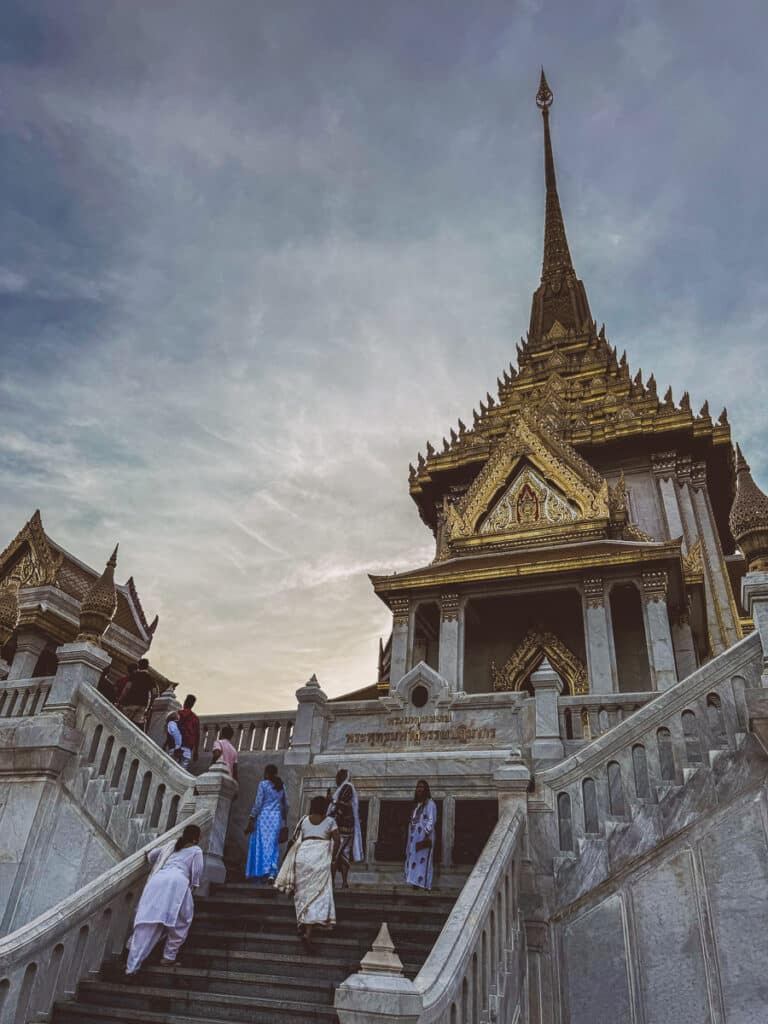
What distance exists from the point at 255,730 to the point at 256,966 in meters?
4.90

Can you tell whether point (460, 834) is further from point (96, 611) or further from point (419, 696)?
point (96, 611)

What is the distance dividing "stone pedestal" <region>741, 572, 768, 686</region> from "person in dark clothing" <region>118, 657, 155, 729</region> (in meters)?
9.63

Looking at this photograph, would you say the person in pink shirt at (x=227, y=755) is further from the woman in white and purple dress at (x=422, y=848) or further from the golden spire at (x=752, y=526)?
the golden spire at (x=752, y=526)

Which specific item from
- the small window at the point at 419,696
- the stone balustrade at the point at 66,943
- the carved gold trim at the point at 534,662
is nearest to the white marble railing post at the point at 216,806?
the stone balustrade at the point at 66,943

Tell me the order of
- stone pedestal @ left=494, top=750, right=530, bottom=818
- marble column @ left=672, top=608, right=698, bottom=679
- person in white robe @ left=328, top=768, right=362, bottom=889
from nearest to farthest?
stone pedestal @ left=494, top=750, right=530, bottom=818 → person in white robe @ left=328, top=768, right=362, bottom=889 → marble column @ left=672, top=608, right=698, bottom=679

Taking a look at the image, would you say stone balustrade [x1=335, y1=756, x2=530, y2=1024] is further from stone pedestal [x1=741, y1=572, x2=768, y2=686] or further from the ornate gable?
the ornate gable

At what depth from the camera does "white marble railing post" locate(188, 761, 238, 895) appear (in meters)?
8.87

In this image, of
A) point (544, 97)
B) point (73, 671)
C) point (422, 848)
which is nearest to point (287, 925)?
point (422, 848)

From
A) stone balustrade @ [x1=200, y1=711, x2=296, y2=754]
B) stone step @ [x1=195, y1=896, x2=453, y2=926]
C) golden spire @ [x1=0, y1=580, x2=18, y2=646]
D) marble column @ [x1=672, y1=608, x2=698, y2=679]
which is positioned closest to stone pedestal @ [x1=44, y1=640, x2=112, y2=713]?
stone balustrade @ [x1=200, y1=711, x2=296, y2=754]

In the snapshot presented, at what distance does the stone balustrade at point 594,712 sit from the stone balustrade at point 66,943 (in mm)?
5438

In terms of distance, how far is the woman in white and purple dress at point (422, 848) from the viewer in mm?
8500

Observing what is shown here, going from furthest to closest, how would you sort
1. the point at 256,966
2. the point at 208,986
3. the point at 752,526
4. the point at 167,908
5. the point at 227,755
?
the point at 227,755, the point at 752,526, the point at 167,908, the point at 256,966, the point at 208,986

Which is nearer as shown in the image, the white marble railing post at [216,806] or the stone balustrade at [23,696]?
the white marble railing post at [216,806]

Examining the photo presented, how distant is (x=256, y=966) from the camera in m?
6.79
